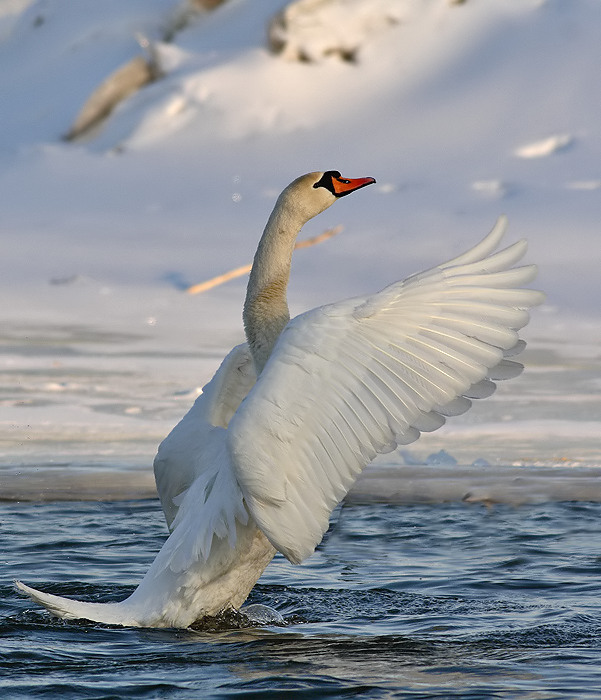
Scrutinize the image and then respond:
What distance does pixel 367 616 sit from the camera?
16.8ft

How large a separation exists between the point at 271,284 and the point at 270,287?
16 mm

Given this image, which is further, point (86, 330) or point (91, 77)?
point (91, 77)

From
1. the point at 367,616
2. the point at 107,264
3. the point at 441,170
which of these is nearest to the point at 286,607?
the point at 367,616

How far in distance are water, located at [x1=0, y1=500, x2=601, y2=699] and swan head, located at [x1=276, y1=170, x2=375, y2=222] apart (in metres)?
1.74

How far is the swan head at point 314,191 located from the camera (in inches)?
209

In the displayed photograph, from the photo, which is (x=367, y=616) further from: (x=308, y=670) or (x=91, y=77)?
(x=91, y=77)

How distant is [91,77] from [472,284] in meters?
11.2

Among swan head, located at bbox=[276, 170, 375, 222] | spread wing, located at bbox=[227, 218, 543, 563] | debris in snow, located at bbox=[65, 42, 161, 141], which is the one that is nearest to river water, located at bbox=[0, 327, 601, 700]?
spread wing, located at bbox=[227, 218, 543, 563]

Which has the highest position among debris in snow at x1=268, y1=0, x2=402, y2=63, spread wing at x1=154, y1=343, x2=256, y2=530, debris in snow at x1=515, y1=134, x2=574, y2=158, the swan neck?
debris in snow at x1=268, y1=0, x2=402, y2=63

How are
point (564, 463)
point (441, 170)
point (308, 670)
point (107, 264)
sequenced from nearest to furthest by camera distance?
point (308, 670) < point (564, 463) < point (107, 264) < point (441, 170)

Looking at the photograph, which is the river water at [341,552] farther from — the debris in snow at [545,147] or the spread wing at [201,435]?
the debris in snow at [545,147]

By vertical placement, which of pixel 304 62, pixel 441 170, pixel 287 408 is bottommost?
pixel 287 408

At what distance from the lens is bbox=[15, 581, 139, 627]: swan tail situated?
4492mm

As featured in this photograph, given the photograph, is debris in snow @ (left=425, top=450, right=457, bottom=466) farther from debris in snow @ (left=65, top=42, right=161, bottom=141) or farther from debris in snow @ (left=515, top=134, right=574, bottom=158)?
debris in snow @ (left=65, top=42, right=161, bottom=141)
